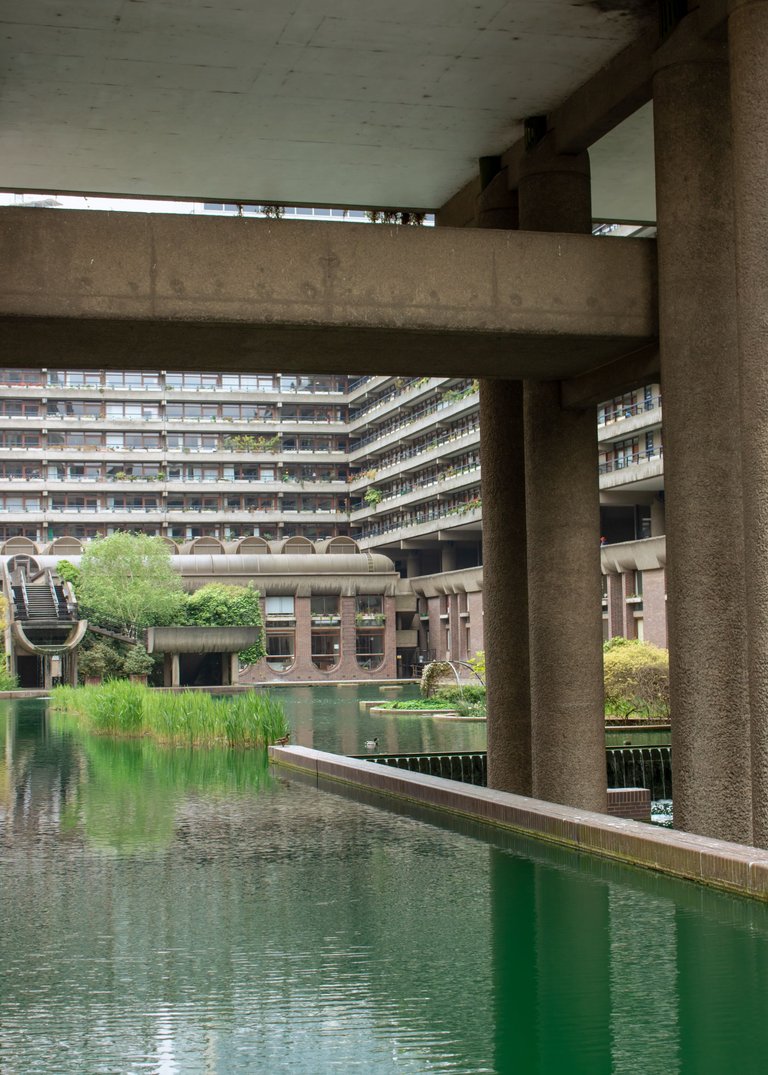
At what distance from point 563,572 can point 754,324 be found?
4.37 m

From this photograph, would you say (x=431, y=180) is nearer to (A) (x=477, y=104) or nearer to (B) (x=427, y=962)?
(A) (x=477, y=104)

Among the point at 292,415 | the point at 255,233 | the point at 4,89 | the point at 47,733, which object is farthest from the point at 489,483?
the point at 292,415

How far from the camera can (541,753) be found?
14062mm

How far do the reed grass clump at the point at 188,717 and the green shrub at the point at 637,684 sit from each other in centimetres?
933

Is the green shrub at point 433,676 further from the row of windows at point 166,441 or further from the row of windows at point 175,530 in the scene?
the row of windows at point 166,441

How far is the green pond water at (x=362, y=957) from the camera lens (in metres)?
5.75

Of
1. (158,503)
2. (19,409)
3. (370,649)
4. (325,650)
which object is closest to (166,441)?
(158,503)

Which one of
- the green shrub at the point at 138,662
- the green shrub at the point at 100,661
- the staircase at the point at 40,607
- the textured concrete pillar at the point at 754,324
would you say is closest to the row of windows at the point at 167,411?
the staircase at the point at 40,607

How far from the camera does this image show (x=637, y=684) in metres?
31.5

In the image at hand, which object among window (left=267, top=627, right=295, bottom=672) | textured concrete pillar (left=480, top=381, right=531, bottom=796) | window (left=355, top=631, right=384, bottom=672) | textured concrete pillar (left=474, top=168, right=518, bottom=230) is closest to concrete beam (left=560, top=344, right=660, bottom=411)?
textured concrete pillar (left=480, top=381, right=531, bottom=796)

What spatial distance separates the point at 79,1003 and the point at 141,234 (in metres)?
6.44

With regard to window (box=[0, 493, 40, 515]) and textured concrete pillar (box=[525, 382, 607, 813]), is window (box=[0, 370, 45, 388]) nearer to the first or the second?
window (box=[0, 493, 40, 515])

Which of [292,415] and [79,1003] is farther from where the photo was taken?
[292,415]

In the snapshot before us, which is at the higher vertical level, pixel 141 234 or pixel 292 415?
pixel 292 415
